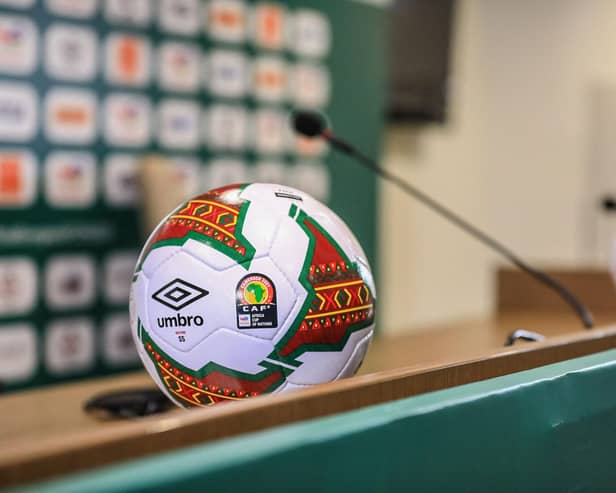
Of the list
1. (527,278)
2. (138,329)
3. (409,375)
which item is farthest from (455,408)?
(527,278)

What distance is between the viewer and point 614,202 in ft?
4.91

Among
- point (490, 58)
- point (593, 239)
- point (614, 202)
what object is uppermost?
point (490, 58)

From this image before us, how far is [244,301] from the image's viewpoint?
738 millimetres

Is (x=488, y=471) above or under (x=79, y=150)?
under

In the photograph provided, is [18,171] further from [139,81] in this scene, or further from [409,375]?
[409,375]

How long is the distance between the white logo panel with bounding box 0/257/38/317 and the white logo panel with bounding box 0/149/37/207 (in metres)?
0.18

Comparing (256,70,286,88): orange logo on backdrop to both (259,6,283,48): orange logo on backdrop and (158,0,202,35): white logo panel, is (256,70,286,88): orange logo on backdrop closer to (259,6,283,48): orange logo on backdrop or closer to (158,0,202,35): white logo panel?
(259,6,283,48): orange logo on backdrop

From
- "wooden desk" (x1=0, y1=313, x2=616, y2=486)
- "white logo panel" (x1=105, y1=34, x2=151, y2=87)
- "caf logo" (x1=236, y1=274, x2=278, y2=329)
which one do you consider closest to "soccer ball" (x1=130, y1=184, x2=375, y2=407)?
"caf logo" (x1=236, y1=274, x2=278, y2=329)

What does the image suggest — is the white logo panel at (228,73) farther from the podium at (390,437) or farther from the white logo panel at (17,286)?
the podium at (390,437)

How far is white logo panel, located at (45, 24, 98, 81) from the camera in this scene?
2572 mm

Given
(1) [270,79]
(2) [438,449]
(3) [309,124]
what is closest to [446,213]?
(3) [309,124]

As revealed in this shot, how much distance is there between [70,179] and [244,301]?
2021 mm

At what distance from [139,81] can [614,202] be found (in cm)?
178

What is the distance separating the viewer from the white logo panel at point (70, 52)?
2.57 metres
